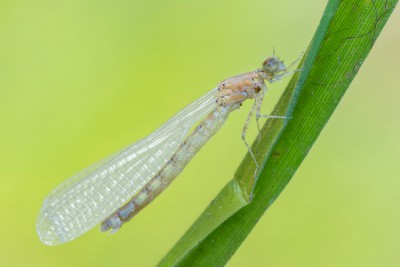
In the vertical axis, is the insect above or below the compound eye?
below

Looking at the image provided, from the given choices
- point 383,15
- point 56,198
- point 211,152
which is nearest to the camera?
point 383,15

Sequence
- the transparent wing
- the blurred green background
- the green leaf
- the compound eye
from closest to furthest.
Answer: the green leaf → the transparent wing → the compound eye → the blurred green background

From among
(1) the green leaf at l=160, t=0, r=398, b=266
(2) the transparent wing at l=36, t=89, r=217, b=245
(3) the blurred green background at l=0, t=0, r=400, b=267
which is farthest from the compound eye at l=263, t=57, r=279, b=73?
(1) the green leaf at l=160, t=0, r=398, b=266

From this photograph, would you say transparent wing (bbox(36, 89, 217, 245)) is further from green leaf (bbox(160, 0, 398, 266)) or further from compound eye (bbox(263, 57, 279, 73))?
green leaf (bbox(160, 0, 398, 266))

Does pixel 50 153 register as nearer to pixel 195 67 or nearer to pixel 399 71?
pixel 195 67

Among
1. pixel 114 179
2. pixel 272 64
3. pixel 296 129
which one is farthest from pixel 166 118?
pixel 296 129

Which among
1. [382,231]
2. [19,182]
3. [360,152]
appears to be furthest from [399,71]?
[19,182]

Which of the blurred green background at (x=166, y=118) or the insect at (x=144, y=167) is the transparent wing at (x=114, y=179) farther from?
the blurred green background at (x=166, y=118)
